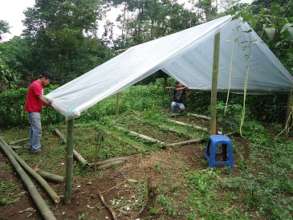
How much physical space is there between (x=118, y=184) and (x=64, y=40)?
1337 centimetres

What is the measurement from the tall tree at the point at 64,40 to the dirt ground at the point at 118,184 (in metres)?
12.0

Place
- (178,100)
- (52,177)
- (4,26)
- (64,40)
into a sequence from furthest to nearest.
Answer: (4,26) < (64,40) < (178,100) < (52,177)

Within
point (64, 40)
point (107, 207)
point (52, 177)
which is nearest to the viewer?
point (107, 207)

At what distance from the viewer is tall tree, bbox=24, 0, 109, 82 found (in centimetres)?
1585

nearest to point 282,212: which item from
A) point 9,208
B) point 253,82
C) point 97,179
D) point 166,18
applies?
point 97,179

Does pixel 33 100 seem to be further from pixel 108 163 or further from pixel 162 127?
pixel 162 127

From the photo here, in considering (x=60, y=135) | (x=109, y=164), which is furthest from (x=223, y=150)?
(x=60, y=135)

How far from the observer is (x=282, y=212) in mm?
2869

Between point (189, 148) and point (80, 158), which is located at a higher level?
point (189, 148)

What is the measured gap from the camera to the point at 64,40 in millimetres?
15281

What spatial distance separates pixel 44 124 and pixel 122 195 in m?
5.23

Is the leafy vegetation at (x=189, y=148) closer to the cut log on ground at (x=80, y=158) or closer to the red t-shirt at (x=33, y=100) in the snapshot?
the cut log on ground at (x=80, y=158)

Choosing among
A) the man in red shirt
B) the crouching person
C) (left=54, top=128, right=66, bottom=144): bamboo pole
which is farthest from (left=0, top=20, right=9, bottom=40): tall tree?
the man in red shirt

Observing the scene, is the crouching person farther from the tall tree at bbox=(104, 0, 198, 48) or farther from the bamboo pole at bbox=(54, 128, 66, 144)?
the tall tree at bbox=(104, 0, 198, 48)
